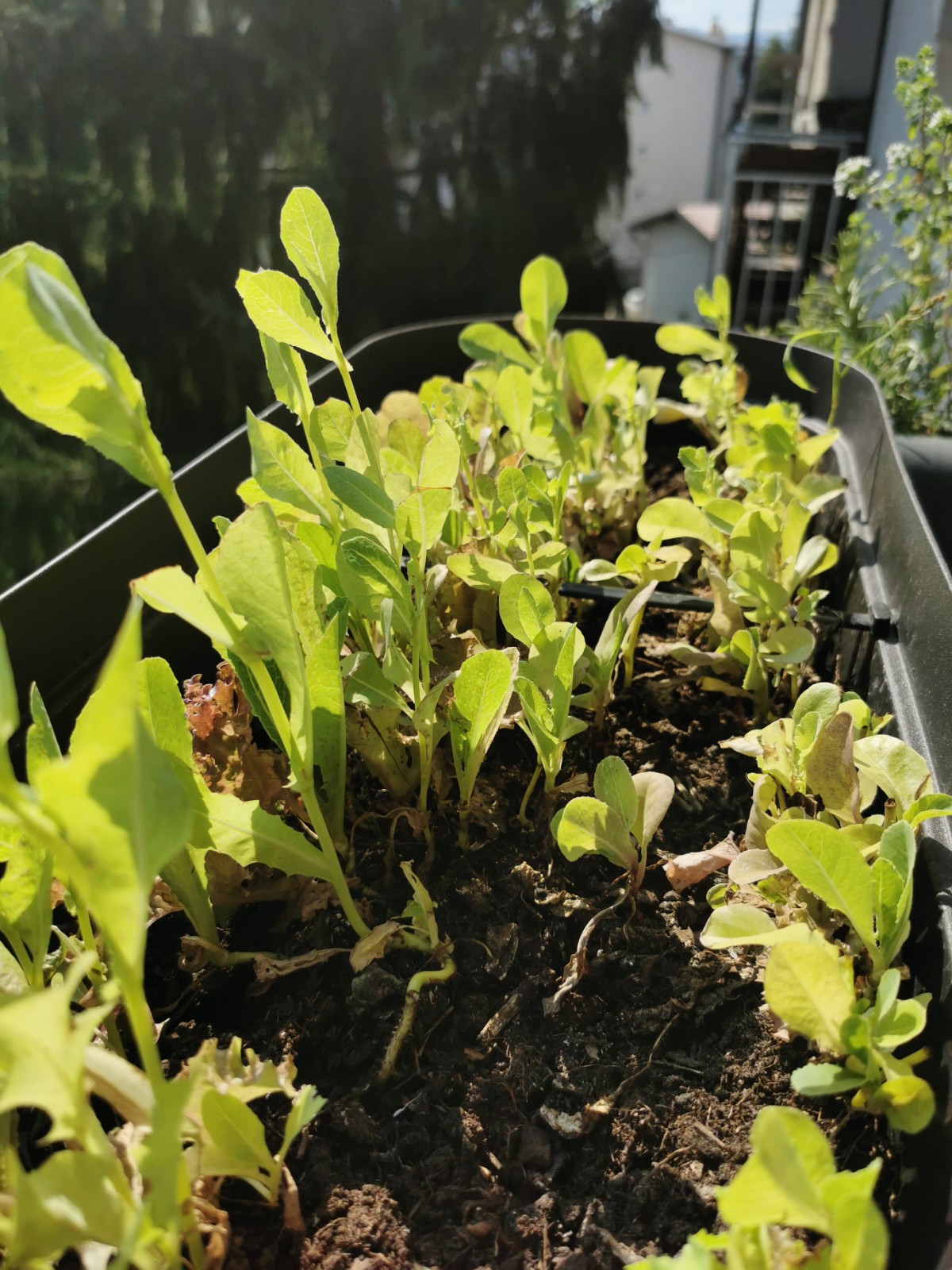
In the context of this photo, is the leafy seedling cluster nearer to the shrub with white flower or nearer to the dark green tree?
the shrub with white flower

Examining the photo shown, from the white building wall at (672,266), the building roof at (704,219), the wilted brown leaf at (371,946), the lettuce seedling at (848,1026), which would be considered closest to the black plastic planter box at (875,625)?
the lettuce seedling at (848,1026)

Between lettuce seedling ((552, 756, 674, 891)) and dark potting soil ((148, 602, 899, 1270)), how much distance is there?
0.15ft

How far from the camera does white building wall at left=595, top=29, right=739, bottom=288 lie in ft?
22.8

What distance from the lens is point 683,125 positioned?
23.4ft

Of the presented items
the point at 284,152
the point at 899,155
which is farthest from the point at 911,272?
the point at 284,152

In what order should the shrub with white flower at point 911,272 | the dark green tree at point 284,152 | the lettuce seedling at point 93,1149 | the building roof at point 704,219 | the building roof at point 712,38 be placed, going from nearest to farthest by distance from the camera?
the lettuce seedling at point 93,1149 < the shrub with white flower at point 911,272 < the dark green tree at point 284,152 < the building roof at point 704,219 < the building roof at point 712,38

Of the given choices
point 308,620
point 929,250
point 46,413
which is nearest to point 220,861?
point 308,620

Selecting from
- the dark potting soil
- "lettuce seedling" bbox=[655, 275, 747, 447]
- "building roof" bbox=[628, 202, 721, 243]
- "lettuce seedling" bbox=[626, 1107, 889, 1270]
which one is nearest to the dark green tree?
"building roof" bbox=[628, 202, 721, 243]

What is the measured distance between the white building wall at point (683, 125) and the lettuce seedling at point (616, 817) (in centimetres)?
714

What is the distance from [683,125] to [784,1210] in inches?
325

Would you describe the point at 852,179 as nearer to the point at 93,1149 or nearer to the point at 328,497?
the point at 328,497

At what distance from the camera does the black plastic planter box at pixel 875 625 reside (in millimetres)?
340

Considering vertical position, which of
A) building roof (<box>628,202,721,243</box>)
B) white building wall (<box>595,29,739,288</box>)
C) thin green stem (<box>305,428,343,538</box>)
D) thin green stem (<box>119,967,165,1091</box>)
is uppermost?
white building wall (<box>595,29,739,288</box>)

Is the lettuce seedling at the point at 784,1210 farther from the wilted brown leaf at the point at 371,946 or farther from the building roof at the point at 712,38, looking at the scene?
the building roof at the point at 712,38
